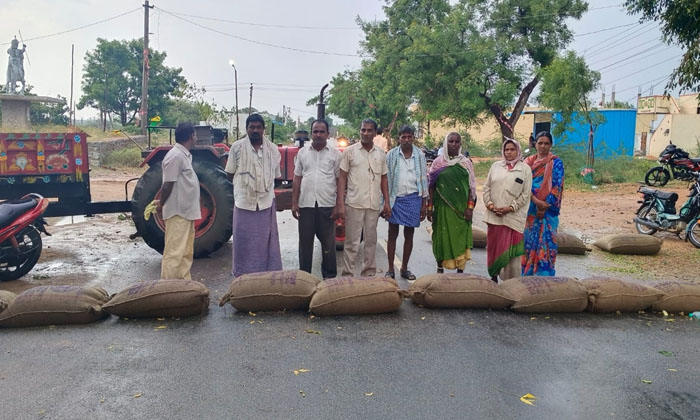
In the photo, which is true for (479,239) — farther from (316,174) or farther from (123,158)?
(123,158)

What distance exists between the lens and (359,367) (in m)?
3.79

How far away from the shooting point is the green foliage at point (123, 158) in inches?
845

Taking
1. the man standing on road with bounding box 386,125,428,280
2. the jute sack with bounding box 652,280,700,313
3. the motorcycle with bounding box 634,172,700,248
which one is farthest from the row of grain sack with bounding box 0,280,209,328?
the motorcycle with bounding box 634,172,700,248

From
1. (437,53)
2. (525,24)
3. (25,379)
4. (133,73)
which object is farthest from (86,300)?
(133,73)

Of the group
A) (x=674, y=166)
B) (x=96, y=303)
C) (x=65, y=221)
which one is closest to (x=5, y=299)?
(x=96, y=303)

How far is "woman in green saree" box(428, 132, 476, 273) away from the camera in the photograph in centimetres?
579

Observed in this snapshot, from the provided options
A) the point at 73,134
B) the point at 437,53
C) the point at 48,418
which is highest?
the point at 437,53

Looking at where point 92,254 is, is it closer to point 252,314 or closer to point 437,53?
point 252,314

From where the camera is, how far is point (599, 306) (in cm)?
486

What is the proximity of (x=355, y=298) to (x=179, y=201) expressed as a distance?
6.48 feet

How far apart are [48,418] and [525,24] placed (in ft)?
66.0

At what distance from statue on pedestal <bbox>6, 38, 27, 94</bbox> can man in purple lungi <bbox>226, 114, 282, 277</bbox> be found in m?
18.8

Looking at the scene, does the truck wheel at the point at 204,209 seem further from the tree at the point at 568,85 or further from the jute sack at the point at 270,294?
the tree at the point at 568,85

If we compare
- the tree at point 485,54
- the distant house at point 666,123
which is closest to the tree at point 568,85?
the tree at point 485,54
